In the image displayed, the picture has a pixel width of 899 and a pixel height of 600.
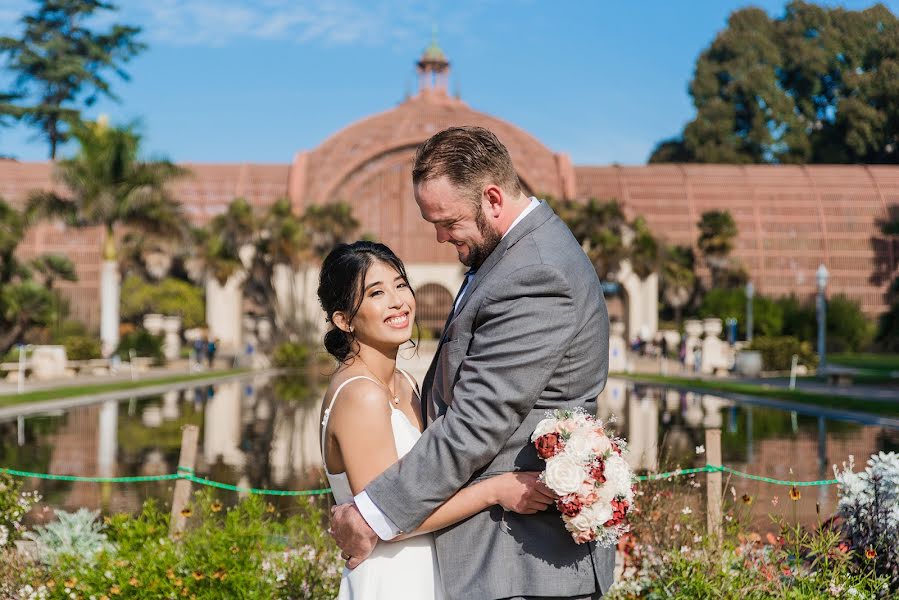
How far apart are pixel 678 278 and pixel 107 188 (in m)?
29.3

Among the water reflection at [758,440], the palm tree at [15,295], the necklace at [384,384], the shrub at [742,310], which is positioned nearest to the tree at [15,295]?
the palm tree at [15,295]

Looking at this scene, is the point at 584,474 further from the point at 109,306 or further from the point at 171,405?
the point at 109,306

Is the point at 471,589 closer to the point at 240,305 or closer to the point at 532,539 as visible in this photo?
the point at 532,539

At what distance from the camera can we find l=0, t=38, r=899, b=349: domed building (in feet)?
161

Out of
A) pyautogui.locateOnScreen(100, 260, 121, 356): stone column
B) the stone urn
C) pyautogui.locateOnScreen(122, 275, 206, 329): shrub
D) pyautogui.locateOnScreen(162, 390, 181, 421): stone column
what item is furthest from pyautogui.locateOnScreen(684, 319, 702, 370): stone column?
pyautogui.locateOnScreen(122, 275, 206, 329): shrub

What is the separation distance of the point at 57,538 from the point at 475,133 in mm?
4251

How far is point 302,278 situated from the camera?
46.9 metres

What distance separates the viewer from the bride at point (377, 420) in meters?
Result: 2.49

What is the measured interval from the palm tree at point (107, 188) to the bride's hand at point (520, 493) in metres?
27.2

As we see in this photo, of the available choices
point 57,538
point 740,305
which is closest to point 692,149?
point 740,305

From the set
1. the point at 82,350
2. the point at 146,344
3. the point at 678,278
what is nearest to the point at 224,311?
the point at 146,344

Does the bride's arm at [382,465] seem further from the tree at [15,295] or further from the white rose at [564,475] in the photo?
the tree at [15,295]

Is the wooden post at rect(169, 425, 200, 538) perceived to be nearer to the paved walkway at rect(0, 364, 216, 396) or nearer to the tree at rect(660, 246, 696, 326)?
the paved walkway at rect(0, 364, 216, 396)

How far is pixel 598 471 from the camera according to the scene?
2.41 metres
